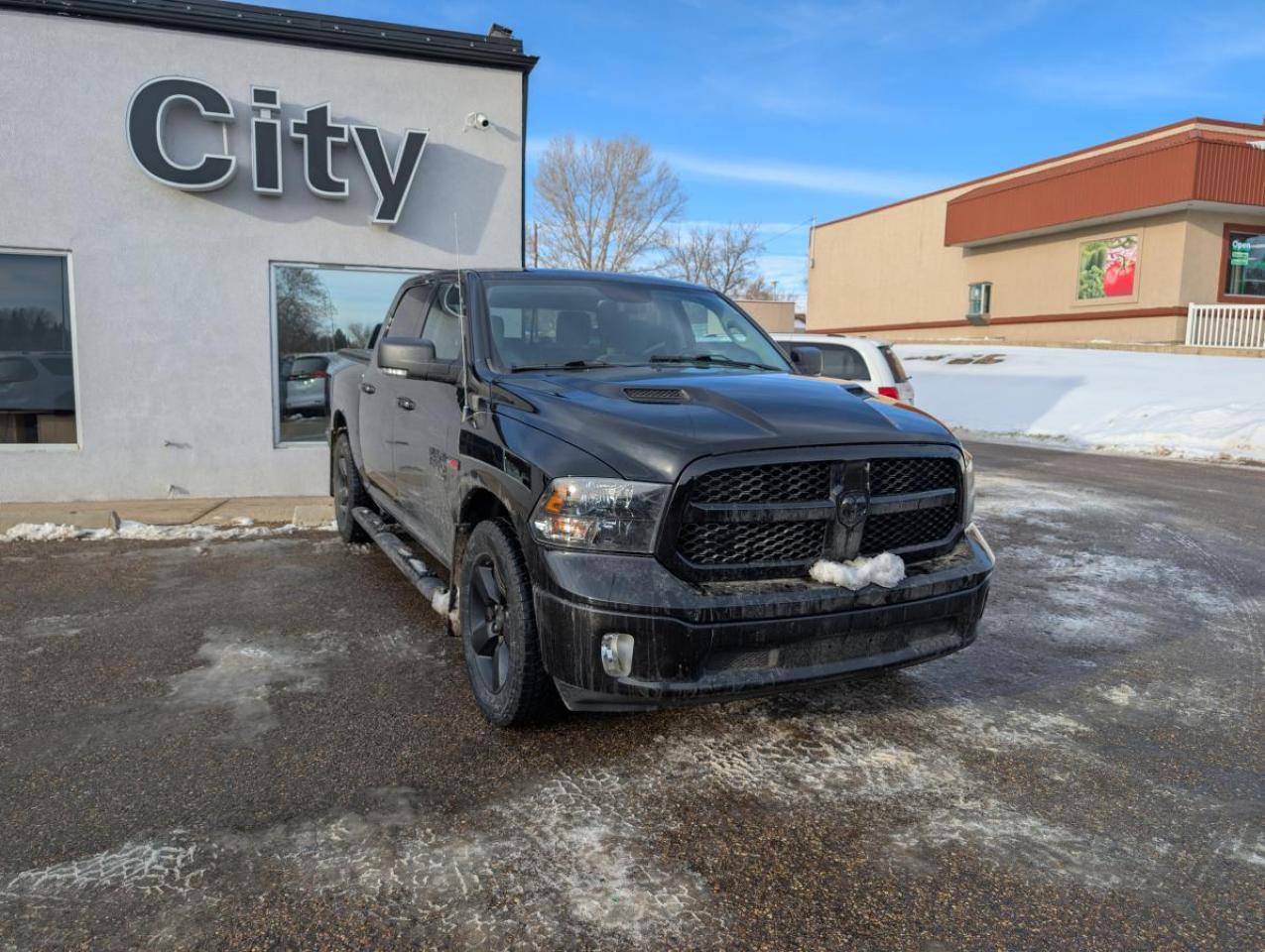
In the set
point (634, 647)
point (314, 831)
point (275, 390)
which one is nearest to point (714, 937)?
point (634, 647)

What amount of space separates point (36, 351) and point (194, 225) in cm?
186

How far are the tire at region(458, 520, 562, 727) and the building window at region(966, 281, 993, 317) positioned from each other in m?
31.8

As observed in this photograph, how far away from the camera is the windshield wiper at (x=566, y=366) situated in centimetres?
394

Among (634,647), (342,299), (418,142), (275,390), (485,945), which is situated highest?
(418,142)

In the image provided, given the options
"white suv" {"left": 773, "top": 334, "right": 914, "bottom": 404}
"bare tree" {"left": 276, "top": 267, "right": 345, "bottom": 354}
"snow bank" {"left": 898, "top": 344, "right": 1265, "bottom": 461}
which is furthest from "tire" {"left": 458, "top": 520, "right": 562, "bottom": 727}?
"snow bank" {"left": 898, "top": 344, "right": 1265, "bottom": 461}

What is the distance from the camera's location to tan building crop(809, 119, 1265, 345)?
2273 cm

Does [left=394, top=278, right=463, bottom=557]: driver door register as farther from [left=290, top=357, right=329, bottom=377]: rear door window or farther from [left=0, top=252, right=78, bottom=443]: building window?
[left=0, top=252, right=78, bottom=443]: building window

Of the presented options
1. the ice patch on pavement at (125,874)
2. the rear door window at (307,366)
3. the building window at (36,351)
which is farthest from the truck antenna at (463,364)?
the building window at (36,351)

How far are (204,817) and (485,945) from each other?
3.86ft

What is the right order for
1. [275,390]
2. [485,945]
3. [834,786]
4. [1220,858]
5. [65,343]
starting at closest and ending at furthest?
1. [485,945]
2. [1220,858]
3. [834,786]
4. [65,343]
5. [275,390]

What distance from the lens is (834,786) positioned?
3.10 m

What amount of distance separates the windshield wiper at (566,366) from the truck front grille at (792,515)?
1.29 m

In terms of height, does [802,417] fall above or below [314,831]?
above

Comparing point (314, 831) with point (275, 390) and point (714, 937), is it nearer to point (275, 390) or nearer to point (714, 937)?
point (714, 937)
